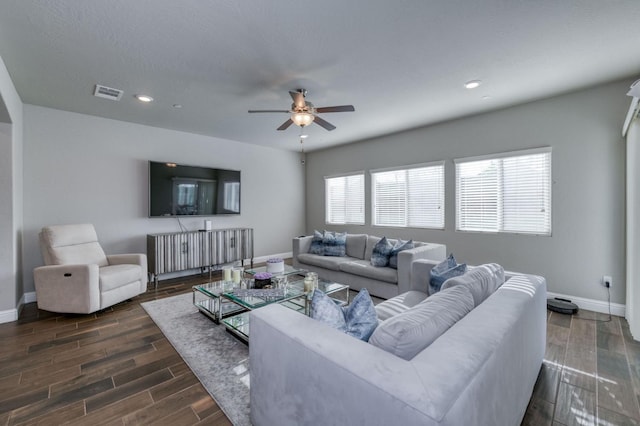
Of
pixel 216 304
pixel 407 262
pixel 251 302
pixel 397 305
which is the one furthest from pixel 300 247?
pixel 397 305

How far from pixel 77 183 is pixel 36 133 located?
0.76 meters

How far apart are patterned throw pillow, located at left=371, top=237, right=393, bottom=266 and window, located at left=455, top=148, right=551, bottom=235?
4.52 ft

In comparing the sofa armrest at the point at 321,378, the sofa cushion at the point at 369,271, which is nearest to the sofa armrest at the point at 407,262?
the sofa cushion at the point at 369,271

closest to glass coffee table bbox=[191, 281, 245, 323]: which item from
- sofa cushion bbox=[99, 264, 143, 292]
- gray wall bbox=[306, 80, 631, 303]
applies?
sofa cushion bbox=[99, 264, 143, 292]

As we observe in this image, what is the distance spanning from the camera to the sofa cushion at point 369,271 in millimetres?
3531

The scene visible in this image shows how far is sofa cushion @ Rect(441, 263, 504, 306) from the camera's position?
176 cm

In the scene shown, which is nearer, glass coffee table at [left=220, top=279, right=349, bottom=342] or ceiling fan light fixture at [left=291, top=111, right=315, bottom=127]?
glass coffee table at [left=220, top=279, right=349, bottom=342]

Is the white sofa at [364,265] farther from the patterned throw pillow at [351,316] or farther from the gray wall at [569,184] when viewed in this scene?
the patterned throw pillow at [351,316]

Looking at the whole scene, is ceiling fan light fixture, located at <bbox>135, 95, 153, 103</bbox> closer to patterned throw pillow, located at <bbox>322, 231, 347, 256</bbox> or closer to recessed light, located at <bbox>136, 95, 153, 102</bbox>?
recessed light, located at <bbox>136, 95, 153, 102</bbox>

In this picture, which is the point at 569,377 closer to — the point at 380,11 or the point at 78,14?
the point at 380,11

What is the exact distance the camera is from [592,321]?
2979 mm

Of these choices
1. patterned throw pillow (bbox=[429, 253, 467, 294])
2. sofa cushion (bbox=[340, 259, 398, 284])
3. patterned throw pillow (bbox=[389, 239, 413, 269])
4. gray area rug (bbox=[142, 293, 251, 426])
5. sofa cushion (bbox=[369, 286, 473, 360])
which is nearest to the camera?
sofa cushion (bbox=[369, 286, 473, 360])

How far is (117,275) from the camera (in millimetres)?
3322

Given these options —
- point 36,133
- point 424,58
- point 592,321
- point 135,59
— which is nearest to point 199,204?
point 36,133
